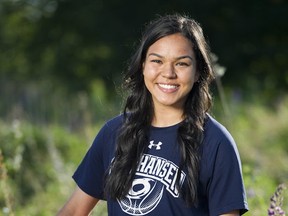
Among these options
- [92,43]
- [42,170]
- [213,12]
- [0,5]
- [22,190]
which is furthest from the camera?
[0,5]

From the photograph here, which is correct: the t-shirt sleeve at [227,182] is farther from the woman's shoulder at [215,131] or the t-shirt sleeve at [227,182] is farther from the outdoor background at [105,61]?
the outdoor background at [105,61]

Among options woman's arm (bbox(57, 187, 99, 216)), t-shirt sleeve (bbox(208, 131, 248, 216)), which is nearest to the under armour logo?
t-shirt sleeve (bbox(208, 131, 248, 216))

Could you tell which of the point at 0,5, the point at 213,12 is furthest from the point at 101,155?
the point at 0,5

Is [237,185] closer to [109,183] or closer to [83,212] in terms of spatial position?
[109,183]

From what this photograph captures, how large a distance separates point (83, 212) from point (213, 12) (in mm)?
15880

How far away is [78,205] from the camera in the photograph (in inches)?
152

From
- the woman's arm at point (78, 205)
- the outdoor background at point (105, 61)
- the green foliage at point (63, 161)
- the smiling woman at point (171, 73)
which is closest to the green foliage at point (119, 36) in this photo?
the outdoor background at point (105, 61)

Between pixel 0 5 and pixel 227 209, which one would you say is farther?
pixel 0 5

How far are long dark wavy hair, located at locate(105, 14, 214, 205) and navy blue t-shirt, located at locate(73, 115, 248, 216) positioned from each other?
0.03m

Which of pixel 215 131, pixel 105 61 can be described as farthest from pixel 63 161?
pixel 105 61

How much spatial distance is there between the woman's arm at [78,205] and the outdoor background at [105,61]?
17.7 ft

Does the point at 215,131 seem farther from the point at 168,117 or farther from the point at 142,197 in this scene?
the point at 142,197

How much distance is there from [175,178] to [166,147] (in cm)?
15

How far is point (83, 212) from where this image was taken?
3.87 m
